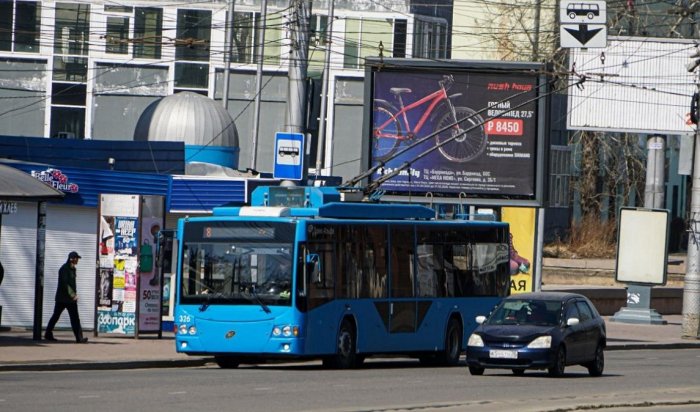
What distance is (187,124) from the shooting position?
46625 mm

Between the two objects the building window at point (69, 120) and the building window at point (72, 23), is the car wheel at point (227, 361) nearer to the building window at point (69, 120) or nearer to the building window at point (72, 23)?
the building window at point (72, 23)

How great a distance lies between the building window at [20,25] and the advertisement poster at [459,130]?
37184mm

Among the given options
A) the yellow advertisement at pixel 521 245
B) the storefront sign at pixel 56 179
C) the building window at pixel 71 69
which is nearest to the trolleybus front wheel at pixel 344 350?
the storefront sign at pixel 56 179

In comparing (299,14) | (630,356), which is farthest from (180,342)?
(630,356)

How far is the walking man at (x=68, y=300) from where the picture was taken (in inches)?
1049

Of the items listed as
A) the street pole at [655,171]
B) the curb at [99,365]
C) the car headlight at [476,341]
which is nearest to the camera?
the curb at [99,365]

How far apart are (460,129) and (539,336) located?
42.4 ft

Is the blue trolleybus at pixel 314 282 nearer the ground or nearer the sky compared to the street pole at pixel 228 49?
nearer the ground

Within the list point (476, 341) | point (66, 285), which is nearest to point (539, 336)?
point (476, 341)

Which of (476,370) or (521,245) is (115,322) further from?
(521,245)

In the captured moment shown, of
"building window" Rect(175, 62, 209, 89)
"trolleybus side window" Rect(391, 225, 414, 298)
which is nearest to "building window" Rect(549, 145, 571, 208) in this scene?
"building window" Rect(175, 62, 209, 89)

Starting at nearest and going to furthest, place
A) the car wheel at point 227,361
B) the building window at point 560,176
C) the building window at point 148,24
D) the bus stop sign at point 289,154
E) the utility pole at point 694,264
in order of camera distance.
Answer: the car wheel at point 227,361, the bus stop sign at point 289,154, the utility pole at point 694,264, the building window at point 560,176, the building window at point 148,24

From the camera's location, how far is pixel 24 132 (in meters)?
69.6

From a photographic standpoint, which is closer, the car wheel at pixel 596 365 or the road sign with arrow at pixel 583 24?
the car wheel at pixel 596 365
